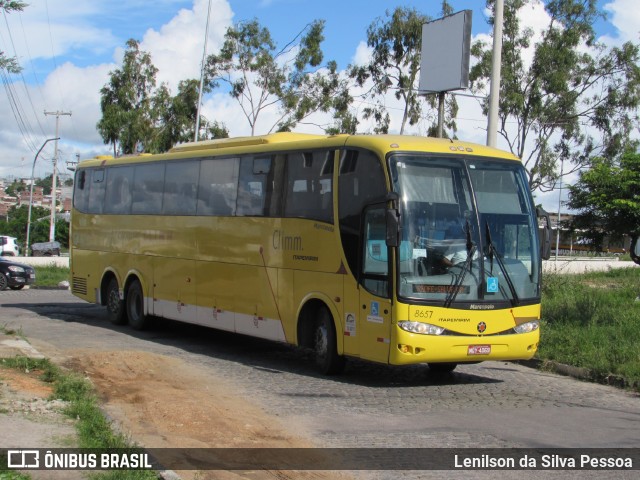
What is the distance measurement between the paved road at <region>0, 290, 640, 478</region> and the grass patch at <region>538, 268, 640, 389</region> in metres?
0.44

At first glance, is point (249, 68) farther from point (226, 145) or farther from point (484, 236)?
point (484, 236)

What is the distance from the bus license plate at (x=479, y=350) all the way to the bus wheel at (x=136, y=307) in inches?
344

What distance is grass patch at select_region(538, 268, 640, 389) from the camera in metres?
12.4

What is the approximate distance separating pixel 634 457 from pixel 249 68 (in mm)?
33479

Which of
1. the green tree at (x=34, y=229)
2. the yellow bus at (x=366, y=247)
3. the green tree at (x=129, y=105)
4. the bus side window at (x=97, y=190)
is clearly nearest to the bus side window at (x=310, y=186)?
the yellow bus at (x=366, y=247)

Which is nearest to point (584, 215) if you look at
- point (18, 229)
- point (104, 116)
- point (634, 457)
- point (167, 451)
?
point (634, 457)

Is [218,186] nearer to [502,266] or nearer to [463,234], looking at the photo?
[463,234]

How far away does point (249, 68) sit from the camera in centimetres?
3894

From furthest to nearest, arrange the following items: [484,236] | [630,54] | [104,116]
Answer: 1. [104,116]
2. [630,54]
3. [484,236]

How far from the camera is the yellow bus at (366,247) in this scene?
10859 mm

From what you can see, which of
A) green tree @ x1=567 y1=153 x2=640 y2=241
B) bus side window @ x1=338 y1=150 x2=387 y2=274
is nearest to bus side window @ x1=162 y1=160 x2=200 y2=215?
bus side window @ x1=338 y1=150 x2=387 y2=274

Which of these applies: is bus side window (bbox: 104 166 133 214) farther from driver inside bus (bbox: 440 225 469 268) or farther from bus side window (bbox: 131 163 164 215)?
driver inside bus (bbox: 440 225 469 268)

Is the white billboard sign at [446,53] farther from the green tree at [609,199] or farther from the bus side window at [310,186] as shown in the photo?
the bus side window at [310,186]

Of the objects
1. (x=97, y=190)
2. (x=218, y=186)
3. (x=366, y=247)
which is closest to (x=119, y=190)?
(x=97, y=190)
